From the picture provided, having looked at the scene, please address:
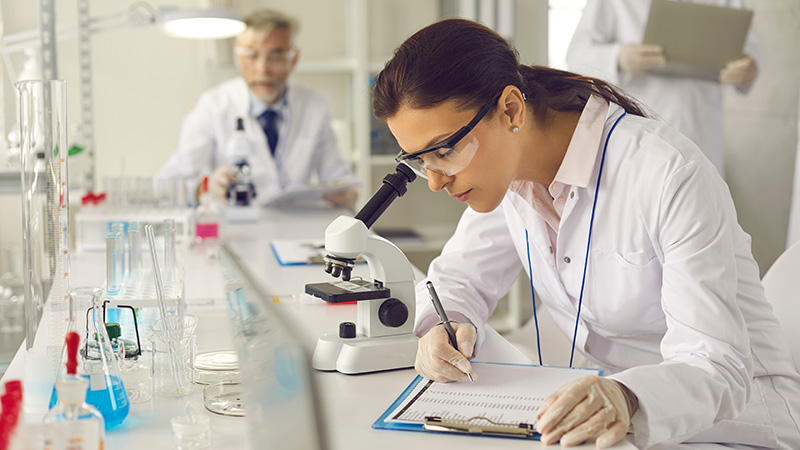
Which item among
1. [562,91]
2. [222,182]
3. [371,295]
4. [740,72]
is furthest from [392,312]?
[740,72]

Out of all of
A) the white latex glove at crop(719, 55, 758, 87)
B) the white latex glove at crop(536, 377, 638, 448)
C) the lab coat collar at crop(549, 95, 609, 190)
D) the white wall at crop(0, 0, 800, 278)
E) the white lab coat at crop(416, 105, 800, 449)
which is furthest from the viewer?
the white wall at crop(0, 0, 800, 278)

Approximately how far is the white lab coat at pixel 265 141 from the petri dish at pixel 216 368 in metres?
2.06

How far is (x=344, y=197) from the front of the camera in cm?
306

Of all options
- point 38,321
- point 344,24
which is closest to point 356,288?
point 38,321

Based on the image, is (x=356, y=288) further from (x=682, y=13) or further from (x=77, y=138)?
(x=77, y=138)

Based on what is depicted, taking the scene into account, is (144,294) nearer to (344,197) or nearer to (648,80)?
(344,197)

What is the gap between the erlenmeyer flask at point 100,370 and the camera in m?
0.98

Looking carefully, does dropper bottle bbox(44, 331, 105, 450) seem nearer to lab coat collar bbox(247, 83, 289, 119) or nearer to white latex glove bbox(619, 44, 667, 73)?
white latex glove bbox(619, 44, 667, 73)

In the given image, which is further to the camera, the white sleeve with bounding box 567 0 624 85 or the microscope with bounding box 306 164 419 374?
the white sleeve with bounding box 567 0 624 85

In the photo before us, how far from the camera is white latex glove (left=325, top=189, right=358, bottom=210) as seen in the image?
307 centimetres

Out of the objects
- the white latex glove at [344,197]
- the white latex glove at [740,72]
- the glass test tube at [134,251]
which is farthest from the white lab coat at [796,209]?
the glass test tube at [134,251]

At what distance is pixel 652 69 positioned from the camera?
287 cm

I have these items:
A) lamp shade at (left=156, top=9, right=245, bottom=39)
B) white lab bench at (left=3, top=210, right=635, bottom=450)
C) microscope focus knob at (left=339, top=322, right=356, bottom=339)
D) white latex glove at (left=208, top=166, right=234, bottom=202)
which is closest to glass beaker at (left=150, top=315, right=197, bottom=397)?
white lab bench at (left=3, top=210, right=635, bottom=450)

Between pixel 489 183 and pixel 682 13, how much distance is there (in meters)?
1.78
